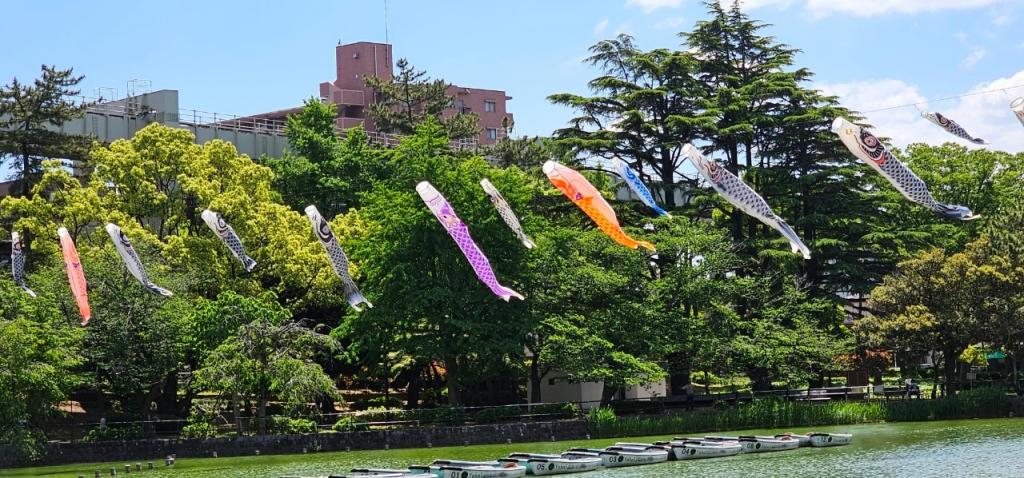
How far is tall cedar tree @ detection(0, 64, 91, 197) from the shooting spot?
170 feet

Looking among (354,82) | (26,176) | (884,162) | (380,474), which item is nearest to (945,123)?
(884,162)

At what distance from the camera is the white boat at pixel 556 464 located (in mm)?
37844

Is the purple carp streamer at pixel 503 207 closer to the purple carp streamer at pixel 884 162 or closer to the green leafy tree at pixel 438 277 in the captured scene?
the green leafy tree at pixel 438 277

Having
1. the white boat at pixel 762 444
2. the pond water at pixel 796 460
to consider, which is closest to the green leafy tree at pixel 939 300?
the pond water at pixel 796 460

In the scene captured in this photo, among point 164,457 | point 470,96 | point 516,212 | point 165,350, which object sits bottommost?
point 164,457

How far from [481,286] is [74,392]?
46.9 ft

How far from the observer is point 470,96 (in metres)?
119

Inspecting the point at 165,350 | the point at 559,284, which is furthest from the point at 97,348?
the point at 559,284

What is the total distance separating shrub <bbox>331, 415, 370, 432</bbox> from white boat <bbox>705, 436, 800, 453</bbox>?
11352 millimetres

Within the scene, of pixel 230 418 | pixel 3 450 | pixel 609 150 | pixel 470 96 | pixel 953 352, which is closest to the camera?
pixel 3 450

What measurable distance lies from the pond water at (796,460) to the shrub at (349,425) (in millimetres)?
1233

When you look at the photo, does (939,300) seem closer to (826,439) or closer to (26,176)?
(826,439)

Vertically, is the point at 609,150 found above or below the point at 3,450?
above

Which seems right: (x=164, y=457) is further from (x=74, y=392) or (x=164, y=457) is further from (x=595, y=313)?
(x=595, y=313)
